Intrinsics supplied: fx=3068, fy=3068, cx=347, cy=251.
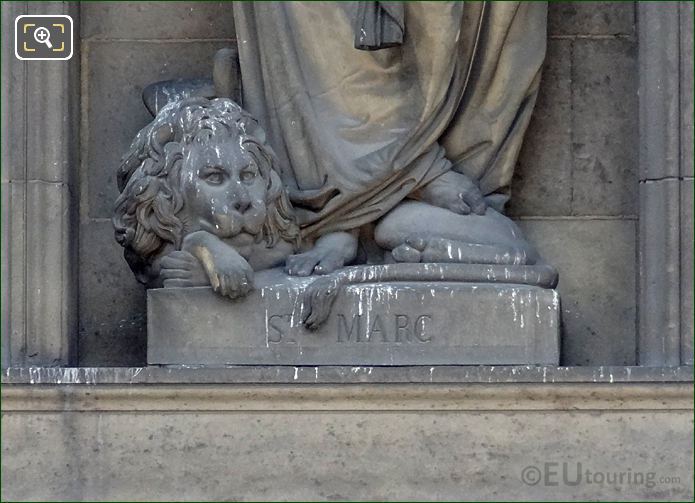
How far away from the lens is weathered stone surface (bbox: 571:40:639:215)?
41.5ft

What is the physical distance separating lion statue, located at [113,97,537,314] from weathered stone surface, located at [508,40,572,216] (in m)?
0.39

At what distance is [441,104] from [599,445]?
1.55 meters

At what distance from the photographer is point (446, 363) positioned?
11.9m

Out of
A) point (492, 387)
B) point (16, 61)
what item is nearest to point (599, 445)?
point (492, 387)

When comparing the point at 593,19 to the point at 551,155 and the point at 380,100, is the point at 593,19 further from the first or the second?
the point at 380,100

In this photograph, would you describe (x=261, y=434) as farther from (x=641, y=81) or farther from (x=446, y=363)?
(x=641, y=81)

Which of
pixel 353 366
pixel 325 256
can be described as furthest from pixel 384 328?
pixel 325 256

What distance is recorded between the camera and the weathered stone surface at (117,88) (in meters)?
12.7

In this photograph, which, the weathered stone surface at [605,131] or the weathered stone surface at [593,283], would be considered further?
Result: the weathered stone surface at [605,131]

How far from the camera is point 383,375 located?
1179 cm

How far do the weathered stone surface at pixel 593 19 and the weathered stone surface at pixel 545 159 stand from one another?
26cm

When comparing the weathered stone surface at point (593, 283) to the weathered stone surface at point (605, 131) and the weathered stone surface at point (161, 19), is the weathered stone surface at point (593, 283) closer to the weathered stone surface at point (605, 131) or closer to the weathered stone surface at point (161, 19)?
the weathered stone surface at point (605, 131)

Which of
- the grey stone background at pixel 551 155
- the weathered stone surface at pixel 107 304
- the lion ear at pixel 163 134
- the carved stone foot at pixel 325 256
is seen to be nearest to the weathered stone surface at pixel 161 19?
the grey stone background at pixel 551 155

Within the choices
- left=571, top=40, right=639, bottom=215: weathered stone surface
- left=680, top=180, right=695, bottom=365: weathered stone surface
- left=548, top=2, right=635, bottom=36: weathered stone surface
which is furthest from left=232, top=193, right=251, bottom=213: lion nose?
left=680, top=180, right=695, bottom=365: weathered stone surface
